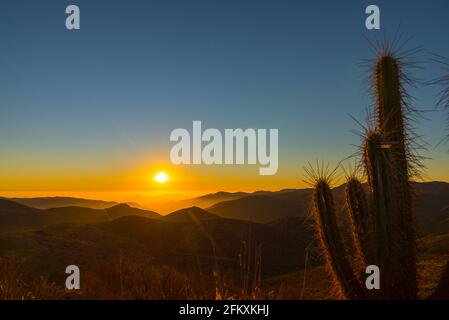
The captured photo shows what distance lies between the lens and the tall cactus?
707 centimetres

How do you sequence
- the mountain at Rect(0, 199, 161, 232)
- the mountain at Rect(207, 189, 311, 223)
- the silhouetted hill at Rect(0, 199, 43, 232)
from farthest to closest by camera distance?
the mountain at Rect(207, 189, 311, 223)
the mountain at Rect(0, 199, 161, 232)
the silhouetted hill at Rect(0, 199, 43, 232)

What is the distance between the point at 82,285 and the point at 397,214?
7151 mm

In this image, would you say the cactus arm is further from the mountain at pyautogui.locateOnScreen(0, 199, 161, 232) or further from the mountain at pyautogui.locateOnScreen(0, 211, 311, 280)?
the mountain at pyautogui.locateOnScreen(0, 199, 161, 232)

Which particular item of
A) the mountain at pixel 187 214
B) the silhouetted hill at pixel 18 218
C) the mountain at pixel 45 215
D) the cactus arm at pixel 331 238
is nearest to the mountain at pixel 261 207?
the mountain at pixel 45 215

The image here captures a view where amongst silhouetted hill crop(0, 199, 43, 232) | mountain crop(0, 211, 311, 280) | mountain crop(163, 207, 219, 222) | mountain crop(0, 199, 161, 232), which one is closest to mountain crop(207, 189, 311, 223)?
mountain crop(0, 199, 161, 232)

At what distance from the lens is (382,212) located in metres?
7.08

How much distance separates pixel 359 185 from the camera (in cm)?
784

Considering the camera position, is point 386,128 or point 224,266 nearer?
point 386,128

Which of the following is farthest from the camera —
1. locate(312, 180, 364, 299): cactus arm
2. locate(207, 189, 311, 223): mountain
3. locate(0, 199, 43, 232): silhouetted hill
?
locate(207, 189, 311, 223): mountain

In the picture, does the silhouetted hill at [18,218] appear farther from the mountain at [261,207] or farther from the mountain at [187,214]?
the mountain at [261,207]
